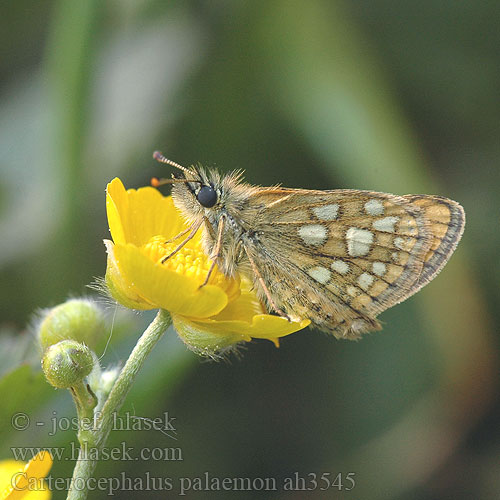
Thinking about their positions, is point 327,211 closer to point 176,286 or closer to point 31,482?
point 176,286

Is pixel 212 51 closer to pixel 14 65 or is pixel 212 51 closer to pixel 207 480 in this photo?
pixel 14 65

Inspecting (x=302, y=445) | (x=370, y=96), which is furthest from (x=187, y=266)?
(x=370, y=96)

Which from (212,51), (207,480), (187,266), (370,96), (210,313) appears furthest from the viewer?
(212,51)

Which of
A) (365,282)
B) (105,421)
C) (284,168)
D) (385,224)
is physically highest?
(284,168)

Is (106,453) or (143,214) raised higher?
(143,214)

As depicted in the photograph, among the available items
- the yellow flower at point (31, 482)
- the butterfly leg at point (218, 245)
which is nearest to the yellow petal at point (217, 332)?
the butterfly leg at point (218, 245)

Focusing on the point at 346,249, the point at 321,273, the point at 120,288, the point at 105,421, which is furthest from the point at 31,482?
the point at 346,249

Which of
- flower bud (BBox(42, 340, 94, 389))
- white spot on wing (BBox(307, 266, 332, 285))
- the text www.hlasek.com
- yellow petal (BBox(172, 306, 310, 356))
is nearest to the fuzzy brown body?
white spot on wing (BBox(307, 266, 332, 285))
